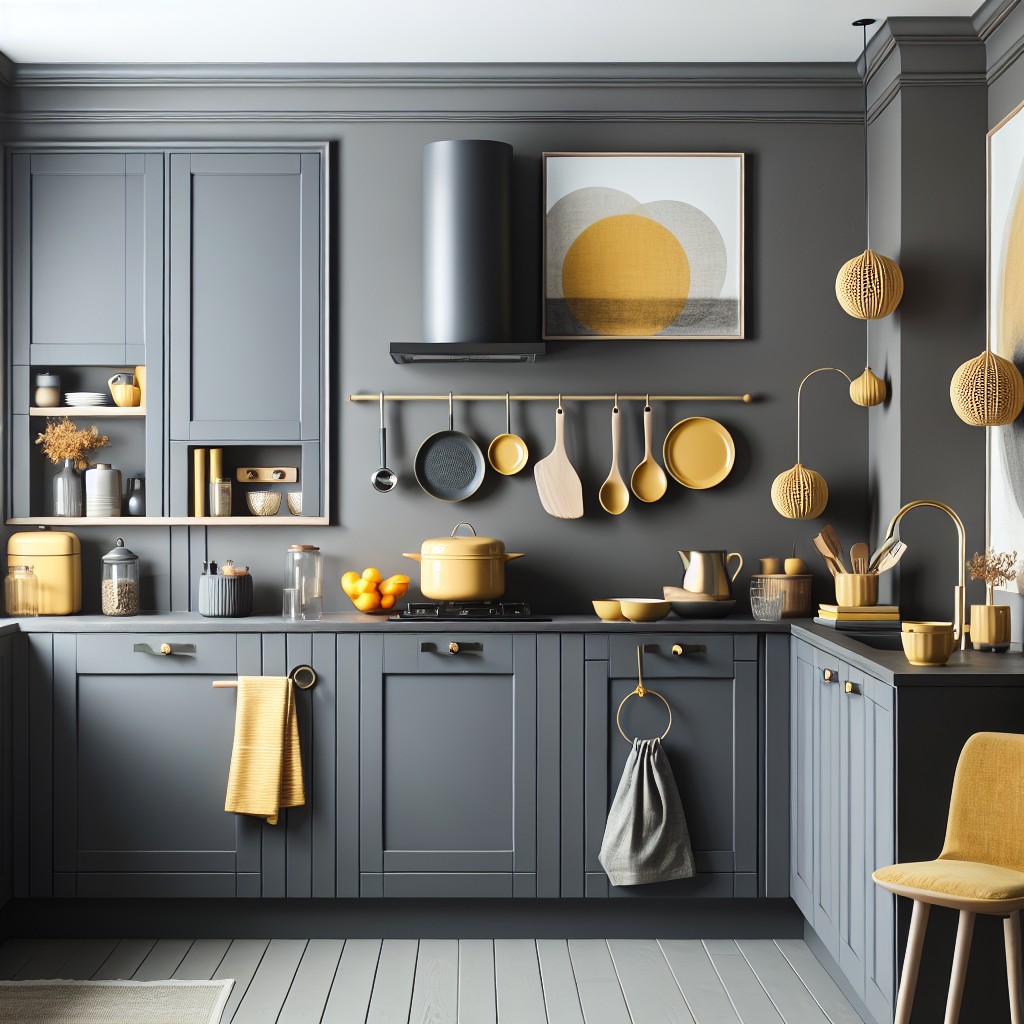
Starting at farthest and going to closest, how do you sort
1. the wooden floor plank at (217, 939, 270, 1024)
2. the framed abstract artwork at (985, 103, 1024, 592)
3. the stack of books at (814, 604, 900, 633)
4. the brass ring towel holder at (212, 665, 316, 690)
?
the brass ring towel holder at (212, 665, 316, 690), the stack of books at (814, 604, 900, 633), the framed abstract artwork at (985, 103, 1024, 592), the wooden floor plank at (217, 939, 270, 1024)

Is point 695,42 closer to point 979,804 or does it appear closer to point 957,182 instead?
point 957,182

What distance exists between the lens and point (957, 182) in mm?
3250

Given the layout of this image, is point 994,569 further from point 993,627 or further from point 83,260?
point 83,260

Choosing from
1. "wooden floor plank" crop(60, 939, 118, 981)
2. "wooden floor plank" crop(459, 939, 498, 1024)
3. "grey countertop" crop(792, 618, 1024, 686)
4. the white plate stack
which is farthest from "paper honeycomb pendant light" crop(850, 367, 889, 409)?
"wooden floor plank" crop(60, 939, 118, 981)

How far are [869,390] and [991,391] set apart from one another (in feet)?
1.99

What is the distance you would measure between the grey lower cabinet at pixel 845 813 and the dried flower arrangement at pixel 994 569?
46 cm

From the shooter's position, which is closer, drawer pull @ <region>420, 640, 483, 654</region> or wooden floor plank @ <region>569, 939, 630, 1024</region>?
wooden floor plank @ <region>569, 939, 630, 1024</region>

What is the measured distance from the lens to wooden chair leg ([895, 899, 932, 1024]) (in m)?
2.08

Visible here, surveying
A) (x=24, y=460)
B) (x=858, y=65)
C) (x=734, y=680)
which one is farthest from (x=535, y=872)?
(x=858, y=65)

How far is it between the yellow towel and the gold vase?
1.93m

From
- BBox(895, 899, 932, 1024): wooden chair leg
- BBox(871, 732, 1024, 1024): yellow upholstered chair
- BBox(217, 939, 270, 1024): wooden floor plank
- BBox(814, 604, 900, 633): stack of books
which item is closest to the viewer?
BBox(871, 732, 1024, 1024): yellow upholstered chair

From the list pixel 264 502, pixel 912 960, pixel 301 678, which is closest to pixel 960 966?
pixel 912 960

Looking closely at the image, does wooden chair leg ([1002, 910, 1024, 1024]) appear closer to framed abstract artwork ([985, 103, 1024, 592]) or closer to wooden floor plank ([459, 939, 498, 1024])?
framed abstract artwork ([985, 103, 1024, 592])

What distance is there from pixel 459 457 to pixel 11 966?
2.01 m
